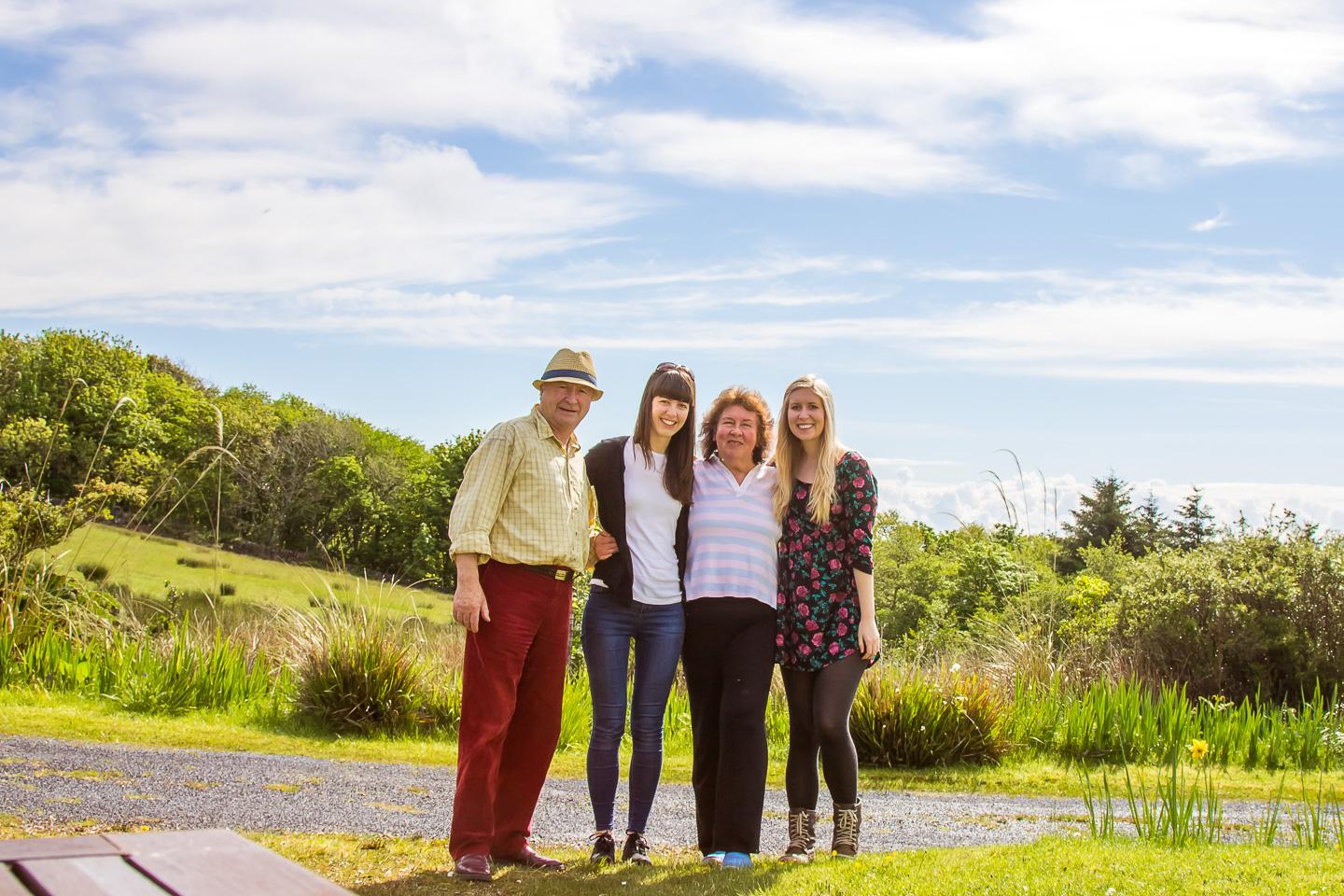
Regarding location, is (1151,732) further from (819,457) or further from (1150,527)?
(1150,527)

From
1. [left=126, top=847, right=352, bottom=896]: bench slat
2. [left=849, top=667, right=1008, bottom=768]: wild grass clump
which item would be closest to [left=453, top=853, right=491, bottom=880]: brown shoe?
[left=126, top=847, right=352, bottom=896]: bench slat

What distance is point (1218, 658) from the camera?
38.6 ft

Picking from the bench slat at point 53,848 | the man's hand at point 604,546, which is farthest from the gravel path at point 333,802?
the bench slat at point 53,848

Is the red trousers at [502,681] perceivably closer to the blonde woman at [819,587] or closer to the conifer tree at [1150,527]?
the blonde woman at [819,587]

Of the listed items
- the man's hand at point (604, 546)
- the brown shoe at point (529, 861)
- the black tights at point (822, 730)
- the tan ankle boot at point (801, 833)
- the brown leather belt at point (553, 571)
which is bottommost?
the brown shoe at point (529, 861)

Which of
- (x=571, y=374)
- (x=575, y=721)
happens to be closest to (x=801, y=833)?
(x=571, y=374)

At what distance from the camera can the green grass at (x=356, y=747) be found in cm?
830

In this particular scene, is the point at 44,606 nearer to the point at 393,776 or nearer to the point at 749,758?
the point at 393,776

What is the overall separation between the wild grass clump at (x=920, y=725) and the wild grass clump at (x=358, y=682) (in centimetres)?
338

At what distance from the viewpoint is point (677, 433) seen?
Answer: 4.81 meters

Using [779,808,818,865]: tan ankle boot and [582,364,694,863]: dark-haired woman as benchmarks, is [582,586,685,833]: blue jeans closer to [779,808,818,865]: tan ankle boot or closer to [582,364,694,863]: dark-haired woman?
[582,364,694,863]: dark-haired woman

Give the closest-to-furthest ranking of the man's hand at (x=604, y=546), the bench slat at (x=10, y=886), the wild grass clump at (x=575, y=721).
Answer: the bench slat at (x=10, y=886) → the man's hand at (x=604, y=546) → the wild grass clump at (x=575, y=721)

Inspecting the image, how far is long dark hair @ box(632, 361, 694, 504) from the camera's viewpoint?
186 inches

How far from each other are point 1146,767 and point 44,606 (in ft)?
30.8
